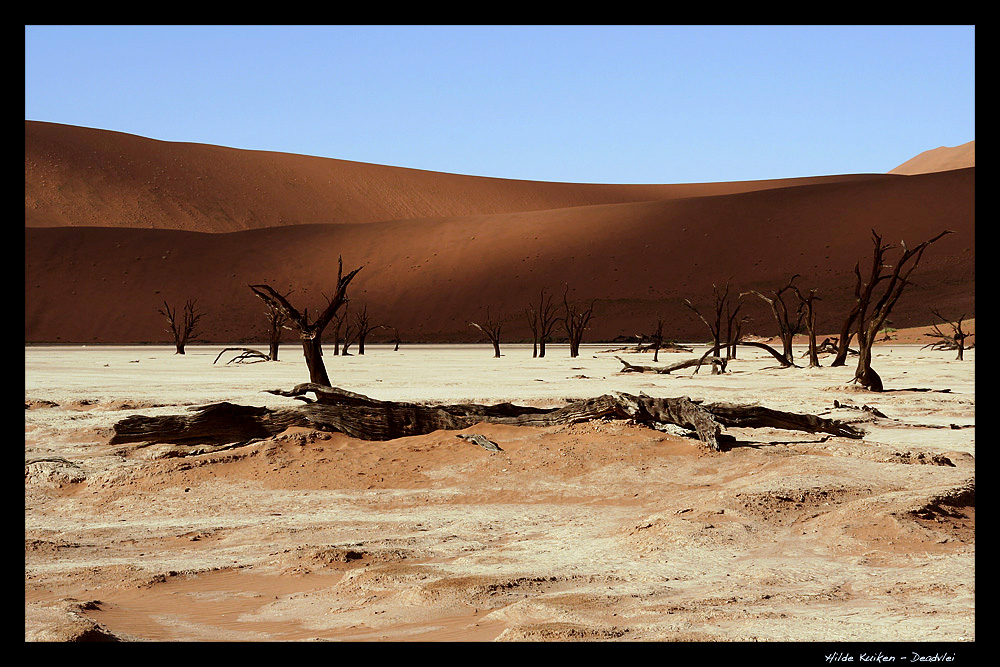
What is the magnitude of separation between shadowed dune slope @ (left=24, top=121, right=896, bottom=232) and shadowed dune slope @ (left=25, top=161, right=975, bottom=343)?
24.3m

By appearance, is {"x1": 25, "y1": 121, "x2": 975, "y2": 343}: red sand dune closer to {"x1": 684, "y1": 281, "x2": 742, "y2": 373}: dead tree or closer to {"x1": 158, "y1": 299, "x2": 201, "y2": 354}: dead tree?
{"x1": 158, "y1": 299, "x2": 201, "y2": 354}: dead tree

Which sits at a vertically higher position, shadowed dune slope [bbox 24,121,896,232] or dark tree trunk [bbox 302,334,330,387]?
shadowed dune slope [bbox 24,121,896,232]

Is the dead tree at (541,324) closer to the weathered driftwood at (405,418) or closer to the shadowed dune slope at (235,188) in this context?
the weathered driftwood at (405,418)

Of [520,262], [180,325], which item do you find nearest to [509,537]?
[180,325]

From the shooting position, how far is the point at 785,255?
7012cm

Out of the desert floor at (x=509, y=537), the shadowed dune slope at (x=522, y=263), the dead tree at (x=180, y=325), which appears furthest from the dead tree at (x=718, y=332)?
the shadowed dune slope at (x=522, y=263)

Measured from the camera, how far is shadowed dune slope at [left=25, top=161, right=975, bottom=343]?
66.6m

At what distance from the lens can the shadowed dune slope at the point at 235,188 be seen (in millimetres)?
104500

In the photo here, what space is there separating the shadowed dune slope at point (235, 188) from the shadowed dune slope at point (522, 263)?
24.3 metres

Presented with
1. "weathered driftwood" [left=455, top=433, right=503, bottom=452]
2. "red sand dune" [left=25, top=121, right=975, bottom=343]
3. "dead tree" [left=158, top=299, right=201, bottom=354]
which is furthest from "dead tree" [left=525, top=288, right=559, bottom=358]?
"weathered driftwood" [left=455, top=433, right=503, bottom=452]

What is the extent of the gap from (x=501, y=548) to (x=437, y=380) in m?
14.4
